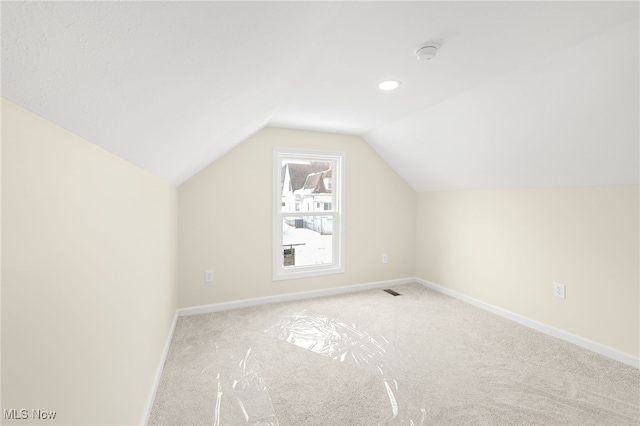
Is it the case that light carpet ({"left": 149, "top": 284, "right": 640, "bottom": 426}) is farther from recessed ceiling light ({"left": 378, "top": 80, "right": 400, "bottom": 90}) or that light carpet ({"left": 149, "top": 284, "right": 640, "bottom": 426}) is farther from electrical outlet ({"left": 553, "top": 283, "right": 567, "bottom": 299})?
recessed ceiling light ({"left": 378, "top": 80, "right": 400, "bottom": 90})

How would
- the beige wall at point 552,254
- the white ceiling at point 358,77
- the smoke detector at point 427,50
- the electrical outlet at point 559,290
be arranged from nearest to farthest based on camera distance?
1. the white ceiling at point 358,77
2. the smoke detector at point 427,50
3. the beige wall at point 552,254
4. the electrical outlet at point 559,290

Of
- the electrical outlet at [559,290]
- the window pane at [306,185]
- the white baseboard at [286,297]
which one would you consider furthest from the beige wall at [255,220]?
the electrical outlet at [559,290]

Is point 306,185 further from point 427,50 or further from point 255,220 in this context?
point 427,50

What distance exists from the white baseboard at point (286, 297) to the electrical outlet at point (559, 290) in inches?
72.7

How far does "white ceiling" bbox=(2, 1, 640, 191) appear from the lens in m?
0.51

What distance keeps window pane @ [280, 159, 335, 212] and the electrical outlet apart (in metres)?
2.47

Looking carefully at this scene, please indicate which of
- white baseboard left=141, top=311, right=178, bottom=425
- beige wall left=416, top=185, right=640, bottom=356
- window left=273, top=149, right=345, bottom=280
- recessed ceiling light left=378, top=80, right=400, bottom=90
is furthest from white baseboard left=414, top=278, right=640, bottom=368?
white baseboard left=141, top=311, right=178, bottom=425

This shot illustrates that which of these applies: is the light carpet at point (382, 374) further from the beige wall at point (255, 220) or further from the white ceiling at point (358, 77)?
the white ceiling at point (358, 77)

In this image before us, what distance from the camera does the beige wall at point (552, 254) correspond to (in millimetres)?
2262

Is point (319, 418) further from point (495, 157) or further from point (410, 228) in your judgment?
point (410, 228)

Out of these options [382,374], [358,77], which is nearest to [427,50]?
[358,77]

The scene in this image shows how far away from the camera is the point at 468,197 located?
354cm

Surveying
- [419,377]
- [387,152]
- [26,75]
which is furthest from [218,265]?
[26,75]

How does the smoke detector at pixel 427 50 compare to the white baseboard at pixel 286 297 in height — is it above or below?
above
